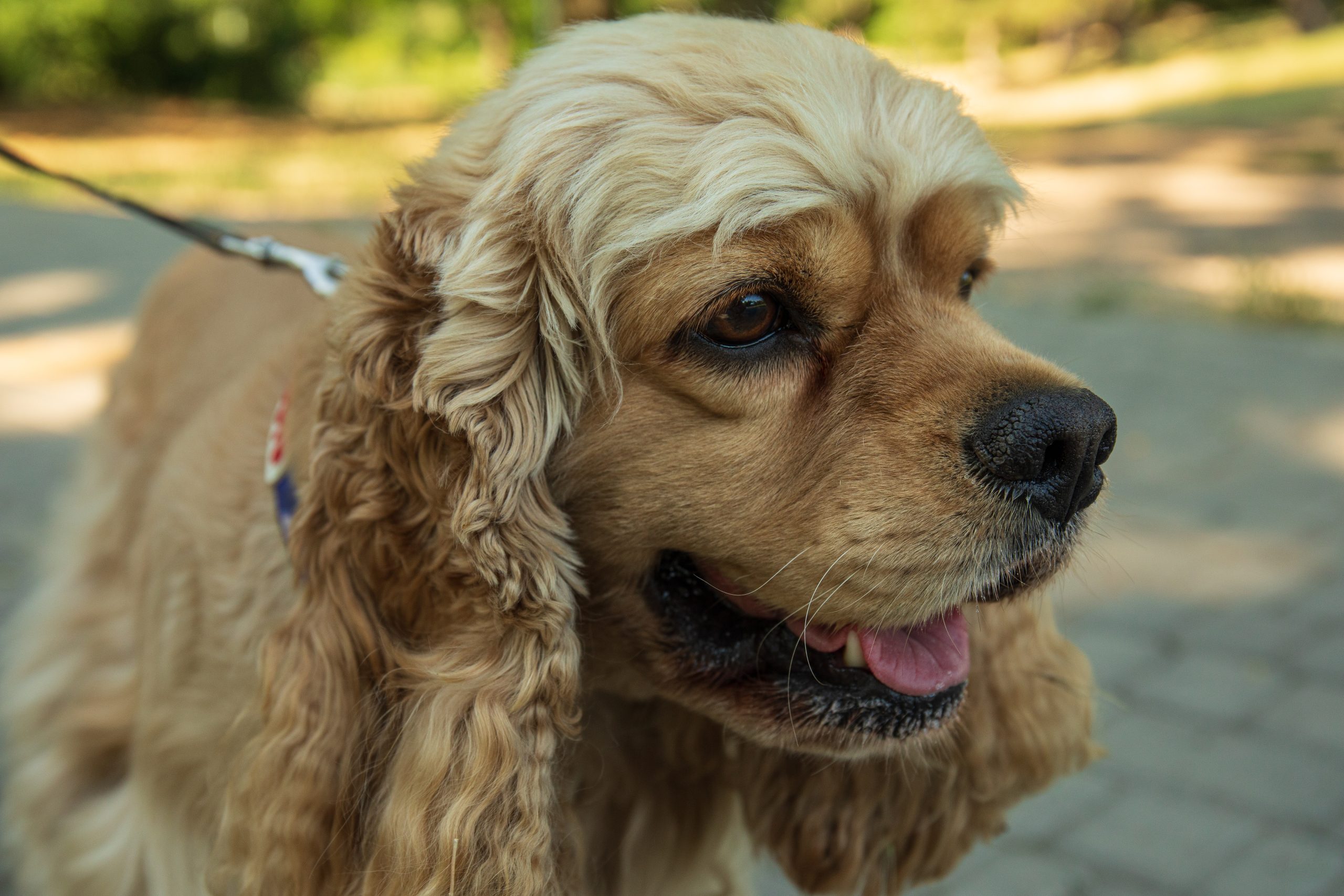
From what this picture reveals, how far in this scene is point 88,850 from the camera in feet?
9.53

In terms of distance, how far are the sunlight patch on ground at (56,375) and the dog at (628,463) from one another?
4.37 metres

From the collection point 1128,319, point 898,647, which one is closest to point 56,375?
point 898,647

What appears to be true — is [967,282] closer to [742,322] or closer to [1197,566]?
[742,322]

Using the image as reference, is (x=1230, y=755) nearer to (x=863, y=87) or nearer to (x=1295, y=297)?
(x=863, y=87)

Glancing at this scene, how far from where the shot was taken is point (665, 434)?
2.08 metres

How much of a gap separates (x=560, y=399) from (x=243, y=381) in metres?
1.08

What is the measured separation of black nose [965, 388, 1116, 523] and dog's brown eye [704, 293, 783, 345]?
0.38 metres

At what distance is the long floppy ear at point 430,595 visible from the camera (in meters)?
1.98

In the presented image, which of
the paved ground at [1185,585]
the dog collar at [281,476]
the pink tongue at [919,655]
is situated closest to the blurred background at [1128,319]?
the paved ground at [1185,585]

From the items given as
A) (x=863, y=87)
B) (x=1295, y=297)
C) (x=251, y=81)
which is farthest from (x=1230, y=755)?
(x=251, y=81)

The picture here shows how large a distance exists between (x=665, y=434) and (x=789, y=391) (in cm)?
22

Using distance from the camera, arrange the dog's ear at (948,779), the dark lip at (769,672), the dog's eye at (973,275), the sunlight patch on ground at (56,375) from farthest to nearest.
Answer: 1. the sunlight patch on ground at (56,375)
2. the dog's ear at (948,779)
3. the dog's eye at (973,275)
4. the dark lip at (769,672)

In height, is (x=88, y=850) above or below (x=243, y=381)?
below

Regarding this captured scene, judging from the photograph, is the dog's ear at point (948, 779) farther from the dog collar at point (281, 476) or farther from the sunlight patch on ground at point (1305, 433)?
the sunlight patch on ground at point (1305, 433)
